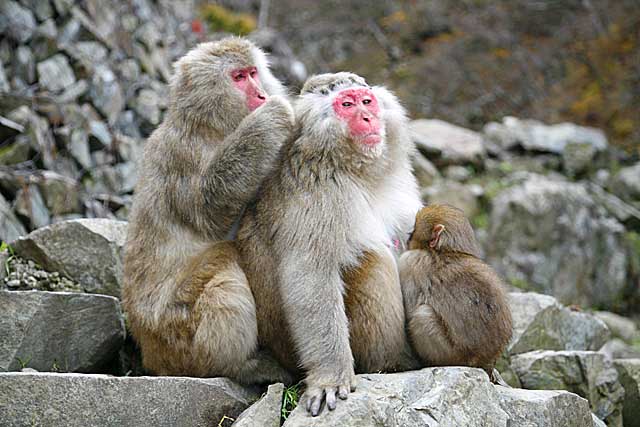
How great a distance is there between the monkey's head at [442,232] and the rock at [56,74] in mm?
5278

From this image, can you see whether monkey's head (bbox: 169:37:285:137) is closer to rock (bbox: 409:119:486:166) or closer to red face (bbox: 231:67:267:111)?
red face (bbox: 231:67:267:111)

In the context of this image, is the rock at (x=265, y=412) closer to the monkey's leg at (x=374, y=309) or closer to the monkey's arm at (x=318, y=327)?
the monkey's arm at (x=318, y=327)

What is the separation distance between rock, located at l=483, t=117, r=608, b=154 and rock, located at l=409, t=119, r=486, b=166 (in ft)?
1.77

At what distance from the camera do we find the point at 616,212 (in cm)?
1137

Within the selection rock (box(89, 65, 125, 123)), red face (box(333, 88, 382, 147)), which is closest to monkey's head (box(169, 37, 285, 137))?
red face (box(333, 88, 382, 147))

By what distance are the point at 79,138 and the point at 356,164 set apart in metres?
4.84

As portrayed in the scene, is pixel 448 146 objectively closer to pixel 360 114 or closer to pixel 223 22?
pixel 223 22

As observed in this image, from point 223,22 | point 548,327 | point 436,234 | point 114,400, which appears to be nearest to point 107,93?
point 548,327

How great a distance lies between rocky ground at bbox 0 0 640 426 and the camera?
11.5 feet

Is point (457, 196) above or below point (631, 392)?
below

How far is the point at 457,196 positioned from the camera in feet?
35.7

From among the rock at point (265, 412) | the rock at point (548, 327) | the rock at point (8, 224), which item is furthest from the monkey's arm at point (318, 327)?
the rock at point (8, 224)

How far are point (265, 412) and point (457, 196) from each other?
25.5 feet

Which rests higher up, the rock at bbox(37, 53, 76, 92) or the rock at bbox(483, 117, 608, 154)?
the rock at bbox(37, 53, 76, 92)
